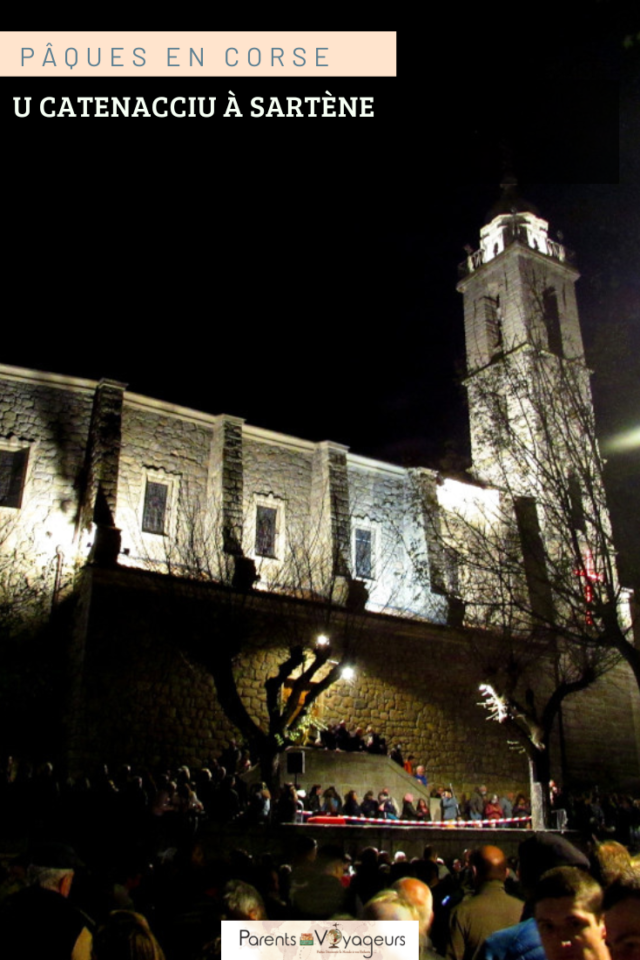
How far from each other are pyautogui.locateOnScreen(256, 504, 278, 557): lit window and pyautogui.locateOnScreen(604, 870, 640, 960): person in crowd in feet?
78.6

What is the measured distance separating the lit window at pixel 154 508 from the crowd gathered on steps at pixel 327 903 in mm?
17487

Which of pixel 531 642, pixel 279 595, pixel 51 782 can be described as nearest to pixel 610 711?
pixel 531 642

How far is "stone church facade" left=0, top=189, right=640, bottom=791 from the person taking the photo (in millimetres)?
19562

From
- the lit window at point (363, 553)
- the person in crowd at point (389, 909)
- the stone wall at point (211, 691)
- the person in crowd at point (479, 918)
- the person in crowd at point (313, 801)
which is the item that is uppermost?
the lit window at point (363, 553)

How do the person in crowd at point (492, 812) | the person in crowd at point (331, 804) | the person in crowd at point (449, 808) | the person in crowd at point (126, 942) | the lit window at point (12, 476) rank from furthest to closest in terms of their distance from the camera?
1. the lit window at point (12, 476)
2. the person in crowd at point (492, 812)
3. the person in crowd at point (449, 808)
4. the person in crowd at point (331, 804)
5. the person in crowd at point (126, 942)

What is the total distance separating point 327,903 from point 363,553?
23.7 m

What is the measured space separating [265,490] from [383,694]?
8.01m

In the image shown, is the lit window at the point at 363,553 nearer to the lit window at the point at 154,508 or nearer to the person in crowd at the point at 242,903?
the lit window at the point at 154,508

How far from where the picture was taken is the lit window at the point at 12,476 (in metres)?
22.3

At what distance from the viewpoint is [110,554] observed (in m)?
20.5

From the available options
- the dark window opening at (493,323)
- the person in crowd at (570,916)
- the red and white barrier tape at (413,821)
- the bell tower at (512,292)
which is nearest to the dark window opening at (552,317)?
the bell tower at (512,292)

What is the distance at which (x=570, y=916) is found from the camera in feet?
8.66

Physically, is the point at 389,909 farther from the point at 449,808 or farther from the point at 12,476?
the point at 12,476

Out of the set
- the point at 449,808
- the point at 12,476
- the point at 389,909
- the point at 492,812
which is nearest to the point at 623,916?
the point at 389,909
